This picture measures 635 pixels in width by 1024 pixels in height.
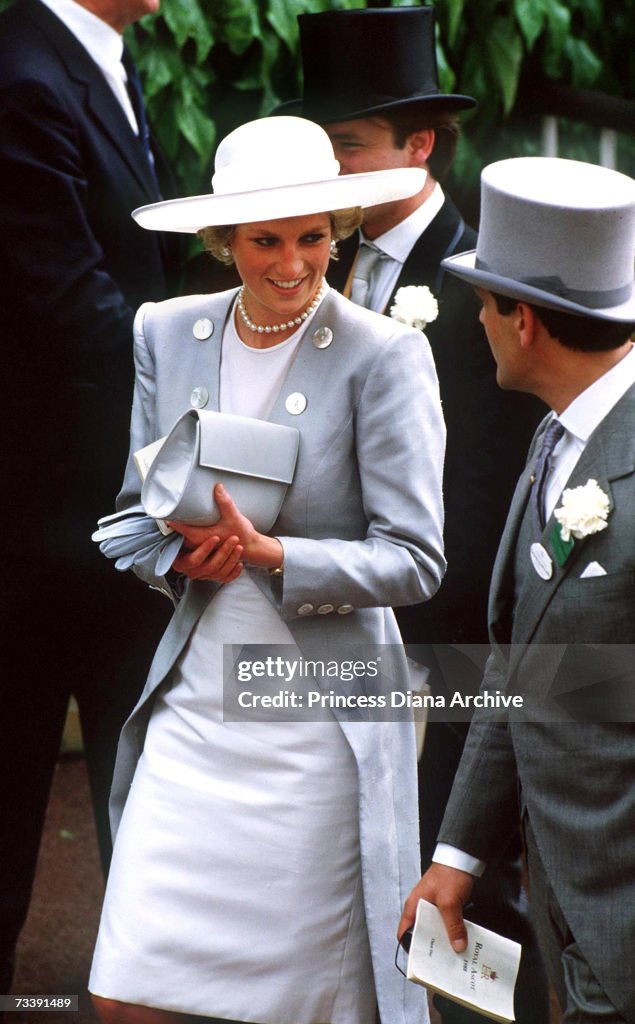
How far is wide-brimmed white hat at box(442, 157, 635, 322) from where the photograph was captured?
2268 mm

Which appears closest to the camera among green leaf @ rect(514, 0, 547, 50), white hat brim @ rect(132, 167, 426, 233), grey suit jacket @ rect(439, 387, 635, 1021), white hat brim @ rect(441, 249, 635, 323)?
grey suit jacket @ rect(439, 387, 635, 1021)

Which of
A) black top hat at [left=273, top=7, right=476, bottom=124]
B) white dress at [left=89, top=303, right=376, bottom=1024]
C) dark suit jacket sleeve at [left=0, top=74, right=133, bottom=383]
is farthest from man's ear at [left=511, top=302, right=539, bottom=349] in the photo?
dark suit jacket sleeve at [left=0, top=74, right=133, bottom=383]

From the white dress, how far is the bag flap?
0.73 feet

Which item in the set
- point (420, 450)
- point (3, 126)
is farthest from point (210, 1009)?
point (3, 126)

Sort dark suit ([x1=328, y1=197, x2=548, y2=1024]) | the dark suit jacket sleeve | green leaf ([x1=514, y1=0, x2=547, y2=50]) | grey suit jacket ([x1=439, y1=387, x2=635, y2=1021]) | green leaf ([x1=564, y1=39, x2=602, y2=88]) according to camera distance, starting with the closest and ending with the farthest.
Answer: grey suit jacket ([x1=439, y1=387, x2=635, y2=1021]) → dark suit ([x1=328, y1=197, x2=548, y2=1024]) → the dark suit jacket sleeve → green leaf ([x1=514, y1=0, x2=547, y2=50]) → green leaf ([x1=564, y1=39, x2=602, y2=88])

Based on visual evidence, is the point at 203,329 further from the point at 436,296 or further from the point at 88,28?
the point at 88,28

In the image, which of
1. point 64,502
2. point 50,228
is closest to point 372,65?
point 50,228

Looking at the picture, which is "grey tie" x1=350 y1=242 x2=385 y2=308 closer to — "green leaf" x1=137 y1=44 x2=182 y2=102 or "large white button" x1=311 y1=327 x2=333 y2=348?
"large white button" x1=311 y1=327 x2=333 y2=348

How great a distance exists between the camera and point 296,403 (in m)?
2.62

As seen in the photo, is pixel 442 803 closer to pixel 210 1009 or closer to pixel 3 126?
pixel 210 1009

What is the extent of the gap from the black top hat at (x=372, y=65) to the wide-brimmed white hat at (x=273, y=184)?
61 centimetres

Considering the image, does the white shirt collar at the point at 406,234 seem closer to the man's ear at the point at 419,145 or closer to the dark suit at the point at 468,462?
the dark suit at the point at 468,462

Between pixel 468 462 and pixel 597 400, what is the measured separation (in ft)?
2.98

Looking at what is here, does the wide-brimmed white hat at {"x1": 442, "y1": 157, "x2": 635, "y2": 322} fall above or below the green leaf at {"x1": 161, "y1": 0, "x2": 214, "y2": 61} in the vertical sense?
above
